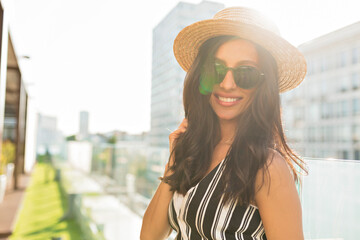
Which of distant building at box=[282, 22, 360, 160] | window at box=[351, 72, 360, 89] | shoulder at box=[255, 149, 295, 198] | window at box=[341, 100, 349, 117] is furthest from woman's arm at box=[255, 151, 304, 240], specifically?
window at box=[341, 100, 349, 117]

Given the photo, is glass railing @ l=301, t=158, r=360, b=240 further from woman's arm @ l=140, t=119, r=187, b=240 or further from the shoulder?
woman's arm @ l=140, t=119, r=187, b=240

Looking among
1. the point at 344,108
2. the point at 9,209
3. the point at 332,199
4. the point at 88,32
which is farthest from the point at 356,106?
the point at 332,199

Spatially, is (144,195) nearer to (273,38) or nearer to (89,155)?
(273,38)

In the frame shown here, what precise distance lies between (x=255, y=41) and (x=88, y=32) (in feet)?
32.1

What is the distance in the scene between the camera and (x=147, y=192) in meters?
3.43

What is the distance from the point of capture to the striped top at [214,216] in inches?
35.4

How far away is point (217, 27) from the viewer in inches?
41.6

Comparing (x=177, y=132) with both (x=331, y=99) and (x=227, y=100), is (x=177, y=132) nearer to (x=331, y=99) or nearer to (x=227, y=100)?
(x=227, y=100)

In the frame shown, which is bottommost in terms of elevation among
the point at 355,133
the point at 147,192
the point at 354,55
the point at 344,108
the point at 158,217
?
the point at 147,192

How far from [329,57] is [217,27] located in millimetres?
57803

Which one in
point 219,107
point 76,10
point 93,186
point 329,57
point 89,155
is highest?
point 329,57

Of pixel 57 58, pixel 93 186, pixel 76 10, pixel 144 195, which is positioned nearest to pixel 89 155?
pixel 93 186

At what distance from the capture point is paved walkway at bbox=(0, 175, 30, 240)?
14.6ft

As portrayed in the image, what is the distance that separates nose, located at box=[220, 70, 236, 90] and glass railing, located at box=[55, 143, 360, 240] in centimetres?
42
